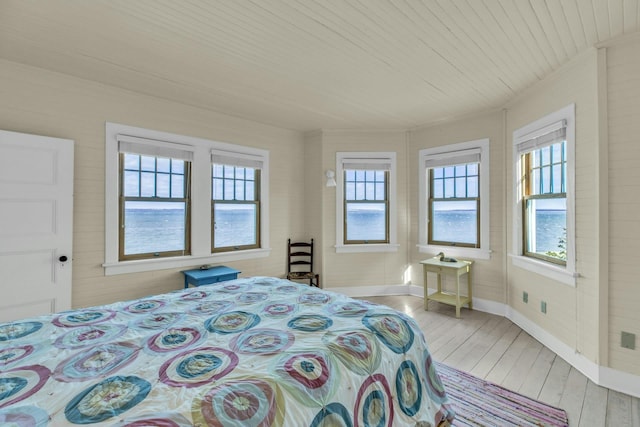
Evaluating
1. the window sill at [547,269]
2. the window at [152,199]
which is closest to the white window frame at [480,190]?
the window sill at [547,269]

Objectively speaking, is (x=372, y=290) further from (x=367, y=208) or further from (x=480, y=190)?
(x=480, y=190)

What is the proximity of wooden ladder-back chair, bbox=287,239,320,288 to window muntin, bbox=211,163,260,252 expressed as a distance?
1.99 ft

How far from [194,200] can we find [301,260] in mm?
1947

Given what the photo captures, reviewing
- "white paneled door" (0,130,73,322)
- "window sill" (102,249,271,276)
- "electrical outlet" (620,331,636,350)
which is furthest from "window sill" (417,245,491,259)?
"white paneled door" (0,130,73,322)

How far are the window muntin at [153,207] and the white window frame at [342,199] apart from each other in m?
2.21

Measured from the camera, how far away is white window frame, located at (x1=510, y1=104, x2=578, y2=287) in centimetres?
276

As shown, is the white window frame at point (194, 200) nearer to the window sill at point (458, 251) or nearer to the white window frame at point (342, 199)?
the white window frame at point (342, 199)

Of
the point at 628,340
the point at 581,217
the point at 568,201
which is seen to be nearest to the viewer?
the point at 628,340

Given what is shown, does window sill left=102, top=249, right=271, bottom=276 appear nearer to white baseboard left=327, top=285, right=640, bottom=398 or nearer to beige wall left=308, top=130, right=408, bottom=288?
beige wall left=308, top=130, right=408, bottom=288

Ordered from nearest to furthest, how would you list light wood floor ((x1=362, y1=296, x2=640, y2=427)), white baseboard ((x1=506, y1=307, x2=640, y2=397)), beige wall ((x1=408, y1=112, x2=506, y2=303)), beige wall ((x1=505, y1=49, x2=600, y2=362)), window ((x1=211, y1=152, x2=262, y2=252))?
light wood floor ((x1=362, y1=296, x2=640, y2=427)) → white baseboard ((x1=506, y1=307, x2=640, y2=397)) → beige wall ((x1=505, y1=49, x2=600, y2=362)) → beige wall ((x1=408, y1=112, x2=506, y2=303)) → window ((x1=211, y1=152, x2=262, y2=252))

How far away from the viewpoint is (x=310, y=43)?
243cm

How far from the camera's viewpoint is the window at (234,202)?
411 cm

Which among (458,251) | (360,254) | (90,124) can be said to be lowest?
(360,254)

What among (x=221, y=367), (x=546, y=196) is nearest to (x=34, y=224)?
(x=221, y=367)
